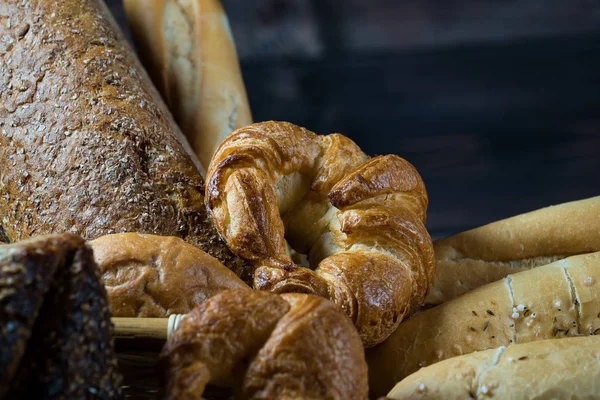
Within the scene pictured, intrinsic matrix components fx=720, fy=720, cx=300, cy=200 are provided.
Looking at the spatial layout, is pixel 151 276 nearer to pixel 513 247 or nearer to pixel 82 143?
pixel 82 143

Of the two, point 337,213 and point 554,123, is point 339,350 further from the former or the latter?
point 554,123

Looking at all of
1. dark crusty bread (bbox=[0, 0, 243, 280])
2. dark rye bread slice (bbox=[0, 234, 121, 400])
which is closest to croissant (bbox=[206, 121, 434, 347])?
dark crusty bread (bbox=[0, 0, 243, 280])

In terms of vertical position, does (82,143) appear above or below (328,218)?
above

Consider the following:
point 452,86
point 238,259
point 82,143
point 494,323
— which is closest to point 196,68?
point 82,143

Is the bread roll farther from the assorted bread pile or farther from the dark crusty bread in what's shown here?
the dark crusty bread

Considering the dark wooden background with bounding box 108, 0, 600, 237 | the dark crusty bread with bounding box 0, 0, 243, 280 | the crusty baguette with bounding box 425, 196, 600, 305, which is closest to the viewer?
the dark crusty bread with bounding box 0, 0, 243, 280

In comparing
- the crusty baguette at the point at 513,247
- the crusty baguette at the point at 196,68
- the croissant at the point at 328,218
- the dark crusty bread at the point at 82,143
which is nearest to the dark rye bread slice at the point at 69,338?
the croissant at the point at 328,218
